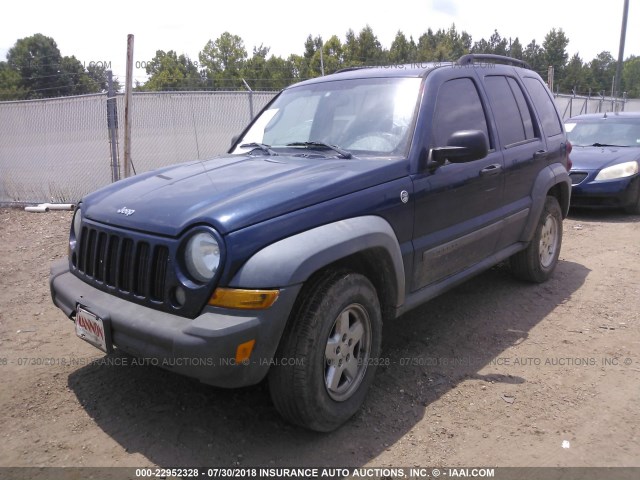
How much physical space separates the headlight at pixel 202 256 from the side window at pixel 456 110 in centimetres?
174

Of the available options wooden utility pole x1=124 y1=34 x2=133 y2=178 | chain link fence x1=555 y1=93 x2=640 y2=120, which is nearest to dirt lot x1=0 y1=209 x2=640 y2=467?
wooden utility pole x1=124 y1=34 x2=133 y2=178

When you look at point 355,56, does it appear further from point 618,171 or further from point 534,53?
point 618,171

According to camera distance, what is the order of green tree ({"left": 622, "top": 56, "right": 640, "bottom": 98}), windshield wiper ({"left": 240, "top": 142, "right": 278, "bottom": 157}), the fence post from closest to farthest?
windshield wiper ({"left": 240, "top": 142, "right": 278, "bottom": 157}) → the fence post → green tree ({"left": 622, "top": 56, "right": 640, "bottom": 98})

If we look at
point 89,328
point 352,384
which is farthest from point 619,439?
point 89,328

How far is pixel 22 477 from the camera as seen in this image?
2.58 meters

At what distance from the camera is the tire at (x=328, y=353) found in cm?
263

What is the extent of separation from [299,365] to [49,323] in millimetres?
2754

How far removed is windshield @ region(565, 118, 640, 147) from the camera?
9.17 metres

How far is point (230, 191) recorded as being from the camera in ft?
9.25

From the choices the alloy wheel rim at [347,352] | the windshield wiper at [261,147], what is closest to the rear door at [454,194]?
the alloy wheel rim at [347,352]

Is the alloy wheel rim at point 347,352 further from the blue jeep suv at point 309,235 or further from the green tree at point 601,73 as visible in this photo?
the green tree at point 601,73

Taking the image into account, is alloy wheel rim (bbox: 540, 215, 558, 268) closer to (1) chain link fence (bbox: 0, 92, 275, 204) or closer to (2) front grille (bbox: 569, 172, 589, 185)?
(2) front grille (bbox: 569, 172, 589, 185)

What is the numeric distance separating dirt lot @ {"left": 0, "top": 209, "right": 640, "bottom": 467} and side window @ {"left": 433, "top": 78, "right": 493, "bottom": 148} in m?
1.54

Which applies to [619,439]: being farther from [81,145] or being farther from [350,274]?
[81,145]
